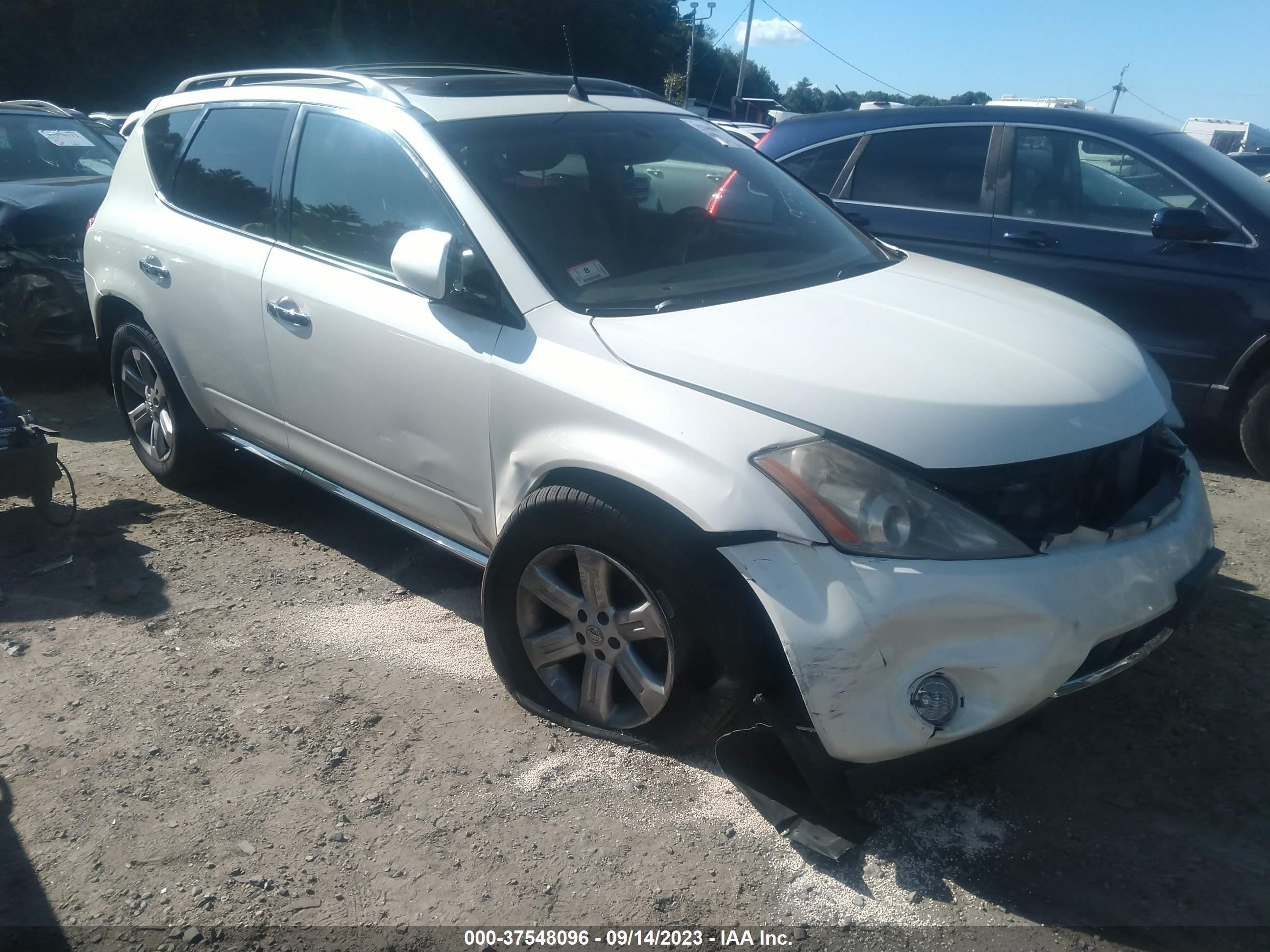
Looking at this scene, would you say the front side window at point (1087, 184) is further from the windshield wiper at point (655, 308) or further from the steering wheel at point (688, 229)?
the windshield wiper at point (655, 308)

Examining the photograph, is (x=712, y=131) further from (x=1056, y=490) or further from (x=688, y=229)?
(x=1056, y=490)

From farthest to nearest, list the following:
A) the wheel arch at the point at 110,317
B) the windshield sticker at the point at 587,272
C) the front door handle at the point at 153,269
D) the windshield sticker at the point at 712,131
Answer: the wheel arch at the point at 110,317 → the front door handle at the point at 153,269 → the windshield sticker at the point at 712,131 → the windshield sticker at the point at 587,272

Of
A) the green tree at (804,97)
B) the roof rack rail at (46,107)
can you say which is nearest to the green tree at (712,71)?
the green tree at (804,97)

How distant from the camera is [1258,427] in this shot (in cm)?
491

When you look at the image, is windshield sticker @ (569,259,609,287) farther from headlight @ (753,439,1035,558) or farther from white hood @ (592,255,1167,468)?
headlight @ (753,439,1035,558)

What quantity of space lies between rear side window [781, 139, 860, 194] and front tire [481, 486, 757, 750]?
3.90m

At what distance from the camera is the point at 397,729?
3041 millimetres

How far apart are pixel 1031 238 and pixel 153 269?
14.1 ft

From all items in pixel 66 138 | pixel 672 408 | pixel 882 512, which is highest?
pixel 672 408

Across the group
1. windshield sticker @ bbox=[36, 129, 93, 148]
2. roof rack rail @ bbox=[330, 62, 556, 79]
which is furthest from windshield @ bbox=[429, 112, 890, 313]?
windshield sticker @ bbox=[36, 129, 93, 148]

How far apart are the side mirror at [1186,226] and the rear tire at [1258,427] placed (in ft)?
2.37

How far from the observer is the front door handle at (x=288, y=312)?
138 inches

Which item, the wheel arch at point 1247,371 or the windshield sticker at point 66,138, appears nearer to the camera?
the wheel arch at point 1247,371

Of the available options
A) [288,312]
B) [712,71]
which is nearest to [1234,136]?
[288,312]
